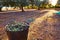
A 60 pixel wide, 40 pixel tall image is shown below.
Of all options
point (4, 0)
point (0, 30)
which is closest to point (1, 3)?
point (4, 0)

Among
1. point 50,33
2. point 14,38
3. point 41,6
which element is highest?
point 14,38

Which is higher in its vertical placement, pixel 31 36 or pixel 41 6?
pixel 31 36

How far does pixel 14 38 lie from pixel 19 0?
31.3ft

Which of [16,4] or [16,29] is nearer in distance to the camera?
[16,29]

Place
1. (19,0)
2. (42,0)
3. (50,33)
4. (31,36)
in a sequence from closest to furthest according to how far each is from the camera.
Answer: (31,36) < (50,33) < (19,0) < (42,0)

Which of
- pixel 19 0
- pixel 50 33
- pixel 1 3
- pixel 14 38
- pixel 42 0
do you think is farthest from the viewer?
pixel 42 0

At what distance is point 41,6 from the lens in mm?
19141

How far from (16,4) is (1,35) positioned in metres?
8.13

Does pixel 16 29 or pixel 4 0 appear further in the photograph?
pixel 4 0

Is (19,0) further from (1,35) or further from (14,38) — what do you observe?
(14,38)

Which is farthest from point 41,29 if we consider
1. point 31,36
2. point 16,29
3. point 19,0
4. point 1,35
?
point 19,0

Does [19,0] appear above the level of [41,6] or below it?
above

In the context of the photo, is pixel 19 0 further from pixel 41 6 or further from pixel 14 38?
pixel 14 38

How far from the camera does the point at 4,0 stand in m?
15.0
